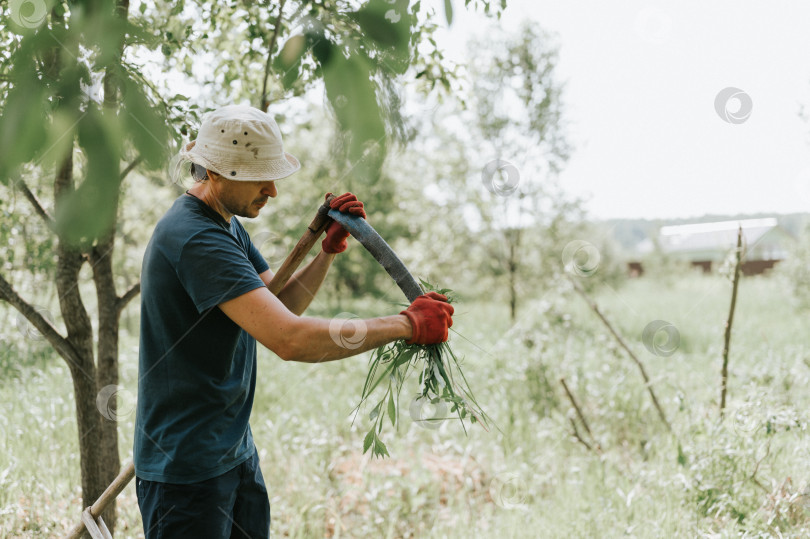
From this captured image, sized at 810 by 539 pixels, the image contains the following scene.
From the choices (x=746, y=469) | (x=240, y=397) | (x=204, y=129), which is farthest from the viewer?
(x=746, y=469)

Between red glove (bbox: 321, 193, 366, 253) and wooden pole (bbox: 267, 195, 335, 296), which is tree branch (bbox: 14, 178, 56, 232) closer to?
wooden pole (bbox: 267, 195, 335, 296)

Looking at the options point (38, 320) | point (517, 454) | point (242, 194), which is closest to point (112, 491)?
point (38, 320)

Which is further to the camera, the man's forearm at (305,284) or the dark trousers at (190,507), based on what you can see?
the man's forearm at (305,284)

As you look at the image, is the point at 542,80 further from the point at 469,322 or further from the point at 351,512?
the point at 351,512

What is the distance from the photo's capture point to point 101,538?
2.35m

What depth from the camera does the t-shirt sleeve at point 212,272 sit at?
1.73 metres

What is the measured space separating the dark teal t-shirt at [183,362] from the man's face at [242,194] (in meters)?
0.06

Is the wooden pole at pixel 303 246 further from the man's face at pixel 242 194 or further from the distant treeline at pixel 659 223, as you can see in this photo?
the distant treeline at pixel 659 223

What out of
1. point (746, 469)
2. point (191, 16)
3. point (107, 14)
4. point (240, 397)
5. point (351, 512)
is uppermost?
point (191, 16)

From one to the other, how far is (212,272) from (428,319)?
65 cm

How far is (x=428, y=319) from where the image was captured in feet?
6.05

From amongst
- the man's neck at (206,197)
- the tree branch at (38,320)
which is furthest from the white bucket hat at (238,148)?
the tree branch at (38,320)

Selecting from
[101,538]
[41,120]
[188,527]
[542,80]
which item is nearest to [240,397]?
[188,527]

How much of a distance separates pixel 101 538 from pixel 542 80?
9.61 meters
